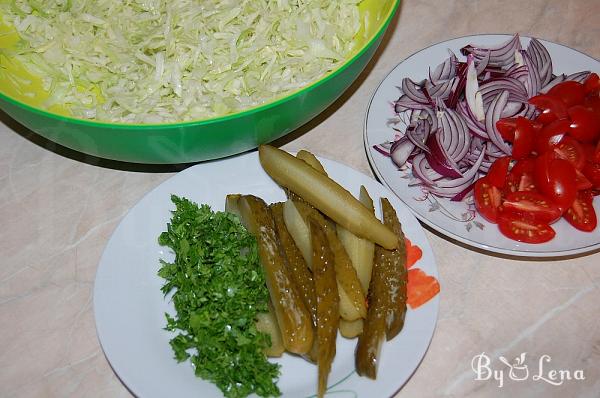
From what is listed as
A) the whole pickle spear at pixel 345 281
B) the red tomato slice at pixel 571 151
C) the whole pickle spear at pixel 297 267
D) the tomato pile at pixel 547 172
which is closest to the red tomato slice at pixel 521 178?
the tomato pile at pixel 547 172

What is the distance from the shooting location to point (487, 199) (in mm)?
2271

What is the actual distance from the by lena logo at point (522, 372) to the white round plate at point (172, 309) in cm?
27

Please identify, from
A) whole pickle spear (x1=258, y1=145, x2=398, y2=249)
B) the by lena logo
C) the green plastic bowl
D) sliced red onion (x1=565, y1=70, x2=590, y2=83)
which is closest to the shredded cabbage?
the green plastic bowl

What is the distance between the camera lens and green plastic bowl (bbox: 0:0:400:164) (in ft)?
6.73

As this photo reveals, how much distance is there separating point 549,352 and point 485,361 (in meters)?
0.22

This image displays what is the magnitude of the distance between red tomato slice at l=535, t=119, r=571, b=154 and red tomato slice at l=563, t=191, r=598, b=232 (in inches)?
9.2

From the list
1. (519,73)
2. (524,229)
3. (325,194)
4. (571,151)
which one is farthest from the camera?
(519,73)

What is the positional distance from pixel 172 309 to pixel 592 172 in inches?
64.4

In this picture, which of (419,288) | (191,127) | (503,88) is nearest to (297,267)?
(419,288)

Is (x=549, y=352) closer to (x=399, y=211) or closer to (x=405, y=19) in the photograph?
(x=399, y=211)

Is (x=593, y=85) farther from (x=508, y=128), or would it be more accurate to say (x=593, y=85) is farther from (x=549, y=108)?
(x=508, y=128)

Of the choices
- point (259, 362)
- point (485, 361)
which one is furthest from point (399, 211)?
point (259, 362)

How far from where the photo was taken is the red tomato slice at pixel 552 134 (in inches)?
91.5

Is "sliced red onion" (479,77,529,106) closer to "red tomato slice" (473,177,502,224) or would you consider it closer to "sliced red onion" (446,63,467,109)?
"sliced red onion" (446,63,467,109)
